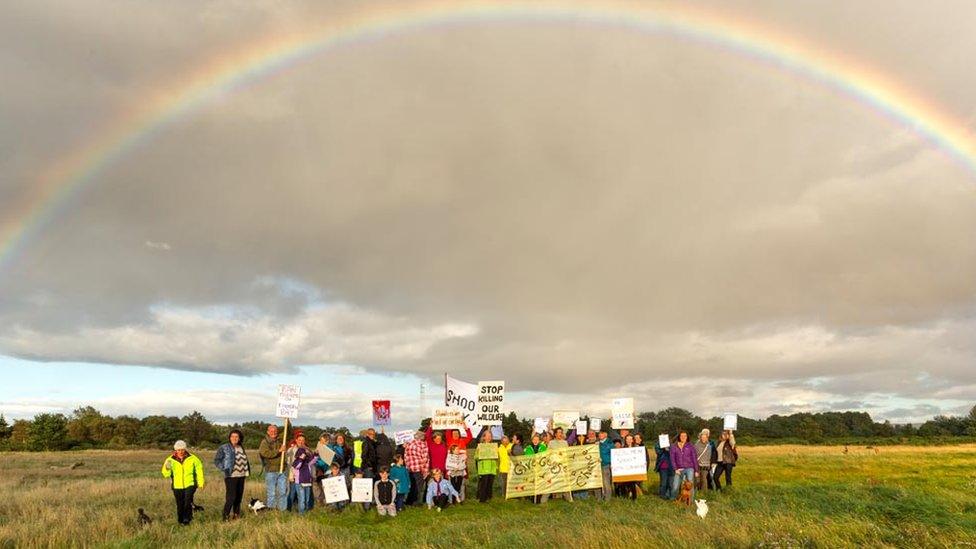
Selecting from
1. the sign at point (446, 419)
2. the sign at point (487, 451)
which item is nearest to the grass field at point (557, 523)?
the sign at point (487, 451)

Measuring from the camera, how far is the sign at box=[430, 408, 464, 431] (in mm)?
21891

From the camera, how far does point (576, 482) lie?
2172 cm

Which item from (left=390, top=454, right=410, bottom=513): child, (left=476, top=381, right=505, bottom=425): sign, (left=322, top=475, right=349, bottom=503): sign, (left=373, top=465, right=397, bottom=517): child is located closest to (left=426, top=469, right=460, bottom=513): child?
(left=390, top=454, right=410, bottom=513): child

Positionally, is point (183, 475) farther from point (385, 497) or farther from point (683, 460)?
point (683, 460)

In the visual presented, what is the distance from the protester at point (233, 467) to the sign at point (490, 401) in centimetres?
846

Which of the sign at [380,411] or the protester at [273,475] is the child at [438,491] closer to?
the sign at [380,411]

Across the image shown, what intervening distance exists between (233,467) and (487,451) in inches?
296

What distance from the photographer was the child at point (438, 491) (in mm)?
19922

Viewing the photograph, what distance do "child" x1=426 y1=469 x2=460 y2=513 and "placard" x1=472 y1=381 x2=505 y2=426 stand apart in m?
3.47

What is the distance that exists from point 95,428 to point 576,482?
351ft

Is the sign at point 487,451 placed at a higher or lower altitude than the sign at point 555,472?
higher

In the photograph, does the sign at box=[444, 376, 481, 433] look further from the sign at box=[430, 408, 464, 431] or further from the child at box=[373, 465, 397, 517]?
the child at box=[373, 465, 397, 517]

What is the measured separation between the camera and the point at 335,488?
1894cm

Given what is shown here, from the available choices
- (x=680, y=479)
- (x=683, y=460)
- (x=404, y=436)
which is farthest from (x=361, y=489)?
(x=680, y=479)
